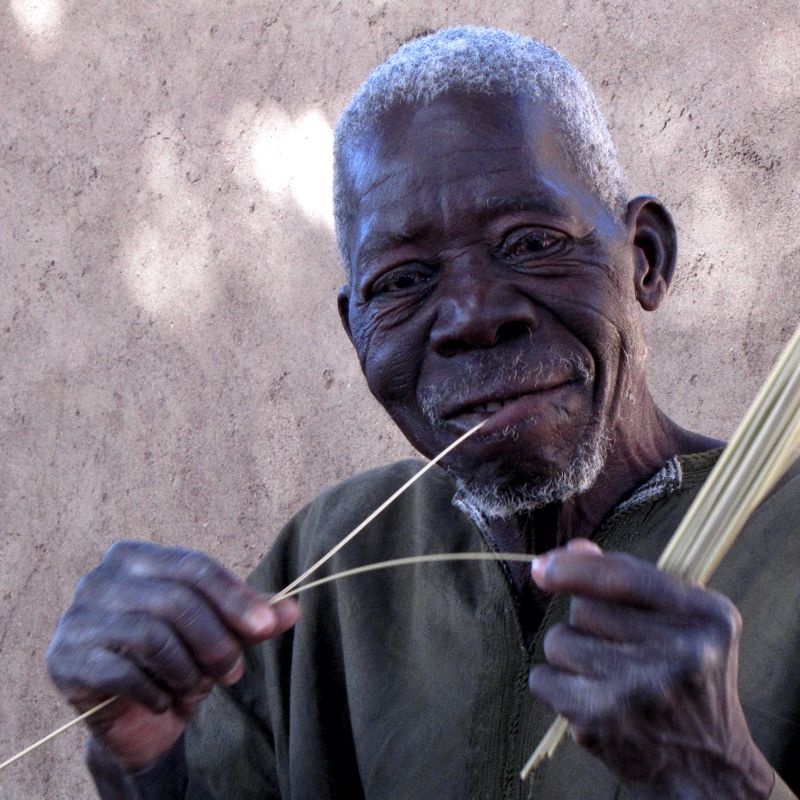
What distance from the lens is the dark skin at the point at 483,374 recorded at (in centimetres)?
153

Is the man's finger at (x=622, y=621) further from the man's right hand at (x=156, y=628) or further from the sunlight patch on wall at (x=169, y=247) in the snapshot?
the sunlight patch on wall at (x=169, y=247)

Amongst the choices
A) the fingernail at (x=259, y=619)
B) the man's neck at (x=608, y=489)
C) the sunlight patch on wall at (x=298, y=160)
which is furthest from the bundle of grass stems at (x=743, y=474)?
the sunlight patch on wall at (x=298, y=160)

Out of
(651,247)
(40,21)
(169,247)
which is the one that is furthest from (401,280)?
(40,21)

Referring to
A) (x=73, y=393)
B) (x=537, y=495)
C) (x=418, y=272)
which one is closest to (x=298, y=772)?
(x=537, y=495)

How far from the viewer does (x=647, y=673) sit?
1260mm

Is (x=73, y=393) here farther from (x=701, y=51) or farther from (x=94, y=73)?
(x=701, y=51)

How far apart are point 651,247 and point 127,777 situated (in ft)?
3.85

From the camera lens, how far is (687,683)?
125 centimetres

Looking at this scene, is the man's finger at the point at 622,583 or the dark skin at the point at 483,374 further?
the dark skin at the point at 483,374

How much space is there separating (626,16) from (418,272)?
4.12 ft

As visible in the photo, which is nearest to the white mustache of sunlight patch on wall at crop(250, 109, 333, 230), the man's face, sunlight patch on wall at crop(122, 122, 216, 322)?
the man's face

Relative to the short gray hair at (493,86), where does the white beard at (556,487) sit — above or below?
below

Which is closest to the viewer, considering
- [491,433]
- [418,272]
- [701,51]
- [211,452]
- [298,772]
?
[491,433]

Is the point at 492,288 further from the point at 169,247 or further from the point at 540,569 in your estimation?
the point at 169,247
